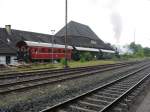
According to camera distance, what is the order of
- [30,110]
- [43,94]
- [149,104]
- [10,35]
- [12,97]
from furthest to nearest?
[10,35]
[43,94]
[12,97]
[149,104]
[30,110]

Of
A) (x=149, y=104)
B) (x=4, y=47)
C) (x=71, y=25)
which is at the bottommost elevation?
(x=149, y=104)

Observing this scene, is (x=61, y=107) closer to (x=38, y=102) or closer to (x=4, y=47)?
(x=38, y=102)

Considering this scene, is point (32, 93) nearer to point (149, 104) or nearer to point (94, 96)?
point (94, 96)

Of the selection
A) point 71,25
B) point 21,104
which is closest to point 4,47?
point 21,104

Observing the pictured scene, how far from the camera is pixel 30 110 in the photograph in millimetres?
7379

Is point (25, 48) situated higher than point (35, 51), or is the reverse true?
point (25, 48)

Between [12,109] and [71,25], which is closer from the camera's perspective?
A: [12,109]

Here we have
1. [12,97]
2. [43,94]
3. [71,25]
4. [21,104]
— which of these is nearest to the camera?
[21,104]

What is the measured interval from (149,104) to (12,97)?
554 cm

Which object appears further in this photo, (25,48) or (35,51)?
(25,48)

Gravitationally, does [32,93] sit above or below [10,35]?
below

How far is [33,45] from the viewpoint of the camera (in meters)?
33.7

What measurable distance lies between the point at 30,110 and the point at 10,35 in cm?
3670

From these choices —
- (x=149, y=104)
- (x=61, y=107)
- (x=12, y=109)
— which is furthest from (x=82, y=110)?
(x=149, y=104)
